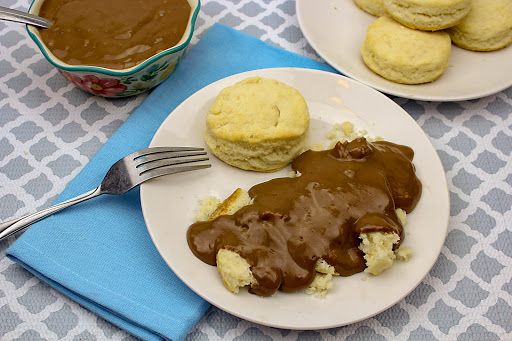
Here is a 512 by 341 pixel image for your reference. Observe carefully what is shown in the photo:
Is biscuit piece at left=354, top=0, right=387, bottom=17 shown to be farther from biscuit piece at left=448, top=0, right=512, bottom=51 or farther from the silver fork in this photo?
the silver fork

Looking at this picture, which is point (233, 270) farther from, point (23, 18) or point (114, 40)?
point (23, 18)

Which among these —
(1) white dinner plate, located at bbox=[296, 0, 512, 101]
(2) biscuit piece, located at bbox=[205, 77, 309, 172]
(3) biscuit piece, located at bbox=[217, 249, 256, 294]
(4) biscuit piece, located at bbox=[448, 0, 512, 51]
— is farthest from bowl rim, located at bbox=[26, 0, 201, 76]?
(4) biscuit piece, located at bbox=[448, 0, 512, 51]

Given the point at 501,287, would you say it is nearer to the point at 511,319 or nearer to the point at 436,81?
the point at 511,319

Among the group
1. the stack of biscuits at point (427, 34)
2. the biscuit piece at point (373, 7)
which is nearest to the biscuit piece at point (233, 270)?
the stack of biscuits at point (427, 34)

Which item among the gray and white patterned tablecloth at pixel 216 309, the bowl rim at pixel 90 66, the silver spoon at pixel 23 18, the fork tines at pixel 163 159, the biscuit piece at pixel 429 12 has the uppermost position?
the silver spoon at pixel 23 18

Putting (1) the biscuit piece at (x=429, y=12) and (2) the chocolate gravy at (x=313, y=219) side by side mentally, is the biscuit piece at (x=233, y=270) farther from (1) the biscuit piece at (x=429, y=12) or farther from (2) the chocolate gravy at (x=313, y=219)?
(1) the biscuit piece at (x=429, y=12)

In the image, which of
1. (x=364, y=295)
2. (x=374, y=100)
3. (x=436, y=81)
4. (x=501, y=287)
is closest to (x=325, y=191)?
(x=364, y=295)
